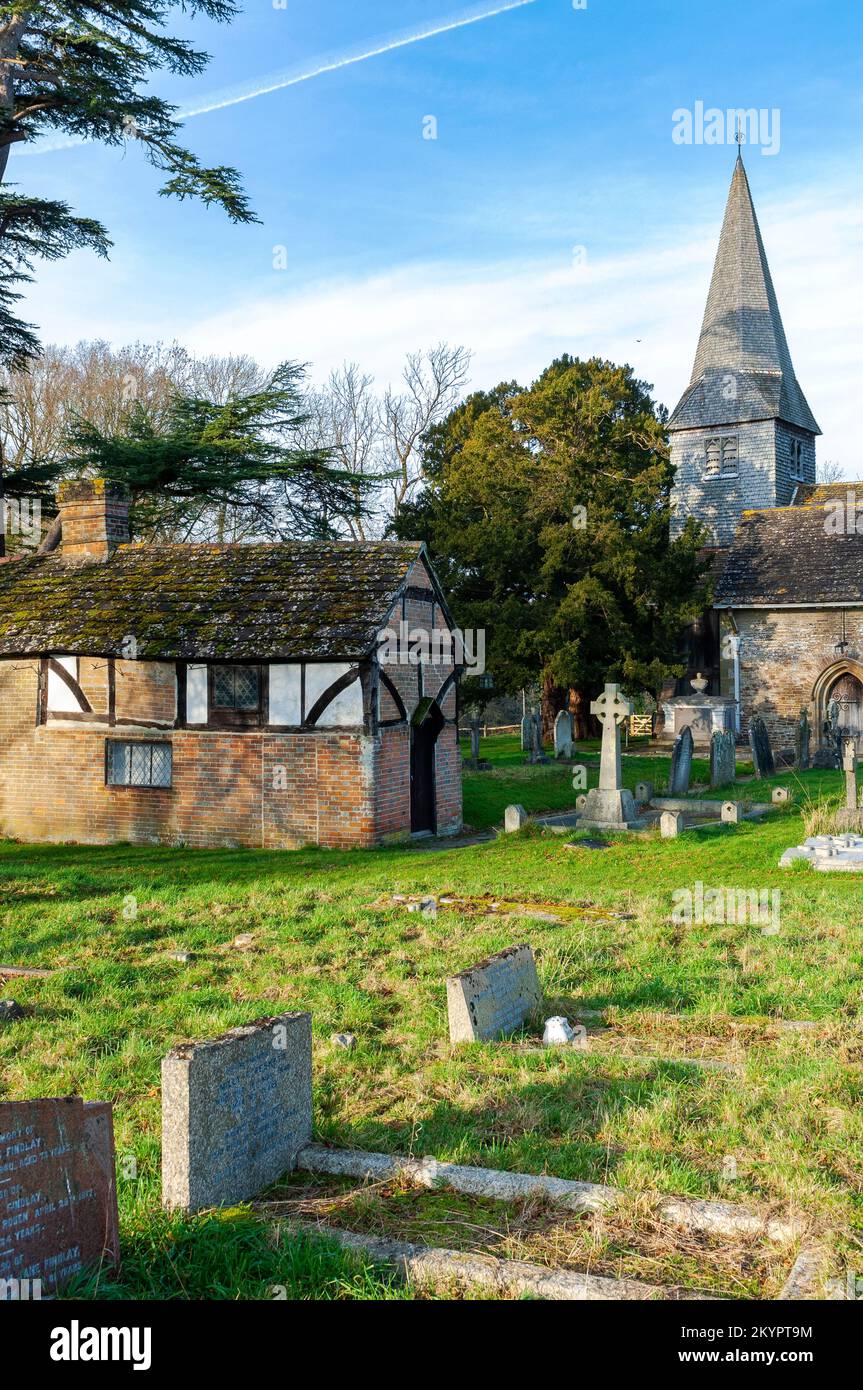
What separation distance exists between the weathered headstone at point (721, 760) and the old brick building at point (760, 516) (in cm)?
860

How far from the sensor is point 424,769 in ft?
57.9

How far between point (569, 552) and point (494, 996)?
25.2 m

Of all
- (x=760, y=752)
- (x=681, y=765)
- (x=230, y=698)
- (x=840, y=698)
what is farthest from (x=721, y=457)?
(x=230, y=698)

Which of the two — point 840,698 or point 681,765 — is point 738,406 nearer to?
point 840,698

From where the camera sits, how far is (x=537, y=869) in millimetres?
14172

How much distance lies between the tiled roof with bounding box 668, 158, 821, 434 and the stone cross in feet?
77.4

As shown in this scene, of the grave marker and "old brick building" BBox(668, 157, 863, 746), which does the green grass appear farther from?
"old brick building" BBox(668, 157, 863, 746)

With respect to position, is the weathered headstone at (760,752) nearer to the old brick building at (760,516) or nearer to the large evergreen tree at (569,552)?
the large evergreen tree at (569,552)

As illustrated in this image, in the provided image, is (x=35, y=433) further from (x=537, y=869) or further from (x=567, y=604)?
(x=537, y=869)

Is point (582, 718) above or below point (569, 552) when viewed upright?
below

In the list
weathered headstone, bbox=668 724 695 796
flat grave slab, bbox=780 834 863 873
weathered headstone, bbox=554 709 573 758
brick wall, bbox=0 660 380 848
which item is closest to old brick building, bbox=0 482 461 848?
brick wall, bbox=0 660 380 848

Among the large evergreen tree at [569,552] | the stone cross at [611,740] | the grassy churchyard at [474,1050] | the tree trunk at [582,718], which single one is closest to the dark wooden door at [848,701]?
the large evergreen tree at [569,552]
